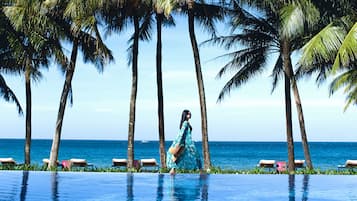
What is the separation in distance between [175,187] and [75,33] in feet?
28.1

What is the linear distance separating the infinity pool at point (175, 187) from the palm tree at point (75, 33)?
14.4 ft

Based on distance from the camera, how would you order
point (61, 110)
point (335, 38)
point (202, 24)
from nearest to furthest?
point (335, 38), point (61, 110), point (202, 24)

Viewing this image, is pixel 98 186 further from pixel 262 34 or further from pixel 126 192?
pixel 262 34

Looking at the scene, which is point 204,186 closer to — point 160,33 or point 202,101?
point 202,101

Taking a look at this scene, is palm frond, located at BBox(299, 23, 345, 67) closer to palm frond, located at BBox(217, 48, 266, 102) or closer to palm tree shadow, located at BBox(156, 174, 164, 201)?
palm tree shadow, located at BBox(156, 174, 164, 201)

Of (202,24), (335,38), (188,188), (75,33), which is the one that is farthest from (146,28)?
(188,188)

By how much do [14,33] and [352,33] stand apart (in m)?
11.3

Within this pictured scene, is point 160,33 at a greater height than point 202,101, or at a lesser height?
greater

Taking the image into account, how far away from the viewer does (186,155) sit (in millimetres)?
13836

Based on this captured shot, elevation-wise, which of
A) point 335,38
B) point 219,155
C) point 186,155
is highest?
point 219,155

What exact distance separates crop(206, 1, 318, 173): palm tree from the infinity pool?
4.33 meters

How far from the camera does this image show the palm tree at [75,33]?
1788 cm

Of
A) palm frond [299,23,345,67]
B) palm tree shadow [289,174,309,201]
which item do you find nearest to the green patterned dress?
palm tree shadow [289,174,309,201]

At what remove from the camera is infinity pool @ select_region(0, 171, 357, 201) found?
10195 millimetres
